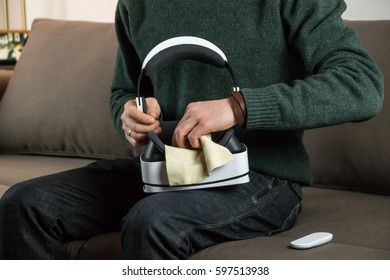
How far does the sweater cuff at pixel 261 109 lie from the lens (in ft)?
4.15

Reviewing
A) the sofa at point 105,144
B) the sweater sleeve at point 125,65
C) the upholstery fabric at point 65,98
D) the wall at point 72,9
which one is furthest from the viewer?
the wall at point 72,9

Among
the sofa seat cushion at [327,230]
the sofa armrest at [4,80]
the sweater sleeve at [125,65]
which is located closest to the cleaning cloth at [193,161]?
the sofa seat cushion at [327,230]

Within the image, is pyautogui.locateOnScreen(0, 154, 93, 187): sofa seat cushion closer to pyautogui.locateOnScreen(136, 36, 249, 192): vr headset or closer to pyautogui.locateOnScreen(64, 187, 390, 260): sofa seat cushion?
pyautogui.locateOnScreen(64, 187, 390, 260): sofa seat cushion

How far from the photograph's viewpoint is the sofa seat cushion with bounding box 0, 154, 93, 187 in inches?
75.7

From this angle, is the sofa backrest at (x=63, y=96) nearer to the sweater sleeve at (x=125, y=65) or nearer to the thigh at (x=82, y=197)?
the sweater sleeve at (x=125, y=65)

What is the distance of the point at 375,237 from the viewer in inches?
52.7

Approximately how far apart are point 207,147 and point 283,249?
0.21 metres

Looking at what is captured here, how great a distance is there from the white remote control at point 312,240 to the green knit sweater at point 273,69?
17cm

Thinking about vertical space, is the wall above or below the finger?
above

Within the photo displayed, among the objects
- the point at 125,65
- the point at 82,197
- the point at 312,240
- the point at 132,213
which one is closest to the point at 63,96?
the point at 125,65

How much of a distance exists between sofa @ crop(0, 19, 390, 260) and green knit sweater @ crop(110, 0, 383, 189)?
0.17 m

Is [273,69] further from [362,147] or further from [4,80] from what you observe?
[4,80]

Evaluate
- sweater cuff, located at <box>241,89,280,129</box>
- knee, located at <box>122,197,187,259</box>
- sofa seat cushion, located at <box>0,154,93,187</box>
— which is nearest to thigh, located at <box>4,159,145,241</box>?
knee, located at <box>122,197,187,259</box>

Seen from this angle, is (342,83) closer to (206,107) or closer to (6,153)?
(206,107)
